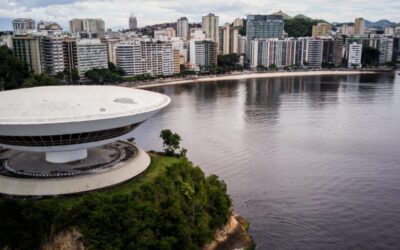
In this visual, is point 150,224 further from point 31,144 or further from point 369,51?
point 369,51

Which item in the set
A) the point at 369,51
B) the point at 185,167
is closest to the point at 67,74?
the point at 185,167

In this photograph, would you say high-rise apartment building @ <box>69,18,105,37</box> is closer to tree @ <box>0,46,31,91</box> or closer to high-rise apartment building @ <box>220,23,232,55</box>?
high-rise apartment building @ <box>220,23,232,55</box>

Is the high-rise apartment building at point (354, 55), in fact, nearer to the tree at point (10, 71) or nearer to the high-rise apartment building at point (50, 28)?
A: the high-rise apartment building at point (50, 28)

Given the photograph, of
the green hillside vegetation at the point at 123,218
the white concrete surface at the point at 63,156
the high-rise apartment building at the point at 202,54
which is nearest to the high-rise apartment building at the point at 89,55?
the high-rise apartment building at the point at 202,54

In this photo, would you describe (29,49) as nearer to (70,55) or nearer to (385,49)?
(70,55)

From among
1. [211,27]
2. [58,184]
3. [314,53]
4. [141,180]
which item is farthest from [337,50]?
[58,184]
